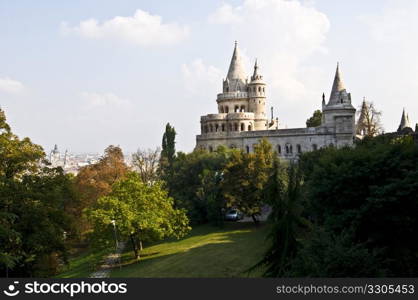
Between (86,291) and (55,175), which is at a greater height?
(55,175)

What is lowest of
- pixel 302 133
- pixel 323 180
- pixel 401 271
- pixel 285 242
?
pixel 401 271

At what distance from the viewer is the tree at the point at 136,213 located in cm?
3791

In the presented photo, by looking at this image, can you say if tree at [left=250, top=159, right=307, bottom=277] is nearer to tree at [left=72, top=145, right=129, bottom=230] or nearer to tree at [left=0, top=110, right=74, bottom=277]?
tree at [left=0, top=110, right=74, bottom=277]

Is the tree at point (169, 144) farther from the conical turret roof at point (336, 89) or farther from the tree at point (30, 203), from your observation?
the tree at point (30, 203)

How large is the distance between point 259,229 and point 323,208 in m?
18.0

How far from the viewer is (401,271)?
2172 centimetres

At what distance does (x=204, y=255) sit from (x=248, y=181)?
11.0 m

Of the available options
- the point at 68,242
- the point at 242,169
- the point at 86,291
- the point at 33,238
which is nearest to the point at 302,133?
the point at 242,169

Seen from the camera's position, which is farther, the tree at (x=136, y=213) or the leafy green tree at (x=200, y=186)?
the leafy green tree at (x=200, y=186)

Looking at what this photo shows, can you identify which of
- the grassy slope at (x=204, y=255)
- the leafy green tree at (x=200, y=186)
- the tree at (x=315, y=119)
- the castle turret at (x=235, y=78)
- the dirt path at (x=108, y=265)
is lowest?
the dirt path at (x=108, y=265)

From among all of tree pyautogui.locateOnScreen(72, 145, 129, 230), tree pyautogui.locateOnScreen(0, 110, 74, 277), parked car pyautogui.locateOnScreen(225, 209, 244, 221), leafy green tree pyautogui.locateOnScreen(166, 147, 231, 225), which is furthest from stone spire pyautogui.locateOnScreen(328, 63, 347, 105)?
tree pyautogui.locateOnScreen(0, 110, 74, 277)

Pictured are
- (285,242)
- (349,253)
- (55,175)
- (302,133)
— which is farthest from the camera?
(302,133)

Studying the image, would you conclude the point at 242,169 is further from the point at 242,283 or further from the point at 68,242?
the point at 242,283

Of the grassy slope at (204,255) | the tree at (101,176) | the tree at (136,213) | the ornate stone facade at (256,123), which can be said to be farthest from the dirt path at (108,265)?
the ornate stone facade at (256,123)
